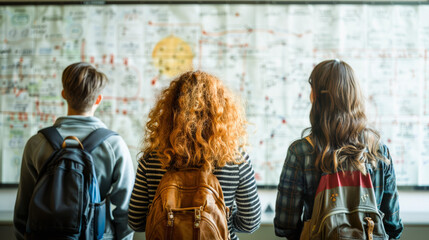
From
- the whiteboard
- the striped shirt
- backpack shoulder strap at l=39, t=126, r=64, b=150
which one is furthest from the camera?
the whiteboard

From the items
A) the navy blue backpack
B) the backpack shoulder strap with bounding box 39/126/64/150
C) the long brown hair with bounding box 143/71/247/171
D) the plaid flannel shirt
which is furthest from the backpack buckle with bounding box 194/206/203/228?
the backpack shoulder strap with bounding box 39/126/64/150

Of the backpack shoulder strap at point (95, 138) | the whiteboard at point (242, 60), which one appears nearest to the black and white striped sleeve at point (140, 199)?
the backpack shoulder strap at point (95, 138)

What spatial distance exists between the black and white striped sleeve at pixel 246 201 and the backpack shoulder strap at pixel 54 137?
0.73 meters

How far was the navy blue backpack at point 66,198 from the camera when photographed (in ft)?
3.68

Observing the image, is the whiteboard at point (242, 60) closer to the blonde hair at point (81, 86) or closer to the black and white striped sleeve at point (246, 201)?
the blonde hair at point (81, 86)

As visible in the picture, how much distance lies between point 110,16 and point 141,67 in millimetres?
401

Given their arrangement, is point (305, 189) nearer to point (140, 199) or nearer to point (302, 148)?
point (302, 148)

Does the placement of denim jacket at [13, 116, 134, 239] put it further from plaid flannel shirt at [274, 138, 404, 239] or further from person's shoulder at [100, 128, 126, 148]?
plaid flannel shirt at [274, 138, 404, 239]

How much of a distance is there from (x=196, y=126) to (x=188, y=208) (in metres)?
0.27

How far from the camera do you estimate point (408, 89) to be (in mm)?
1989

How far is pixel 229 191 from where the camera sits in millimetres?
1085

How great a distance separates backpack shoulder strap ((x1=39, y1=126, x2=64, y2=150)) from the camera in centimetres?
123

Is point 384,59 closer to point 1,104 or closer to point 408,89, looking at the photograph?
point 408,89

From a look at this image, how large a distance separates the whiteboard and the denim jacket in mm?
762
